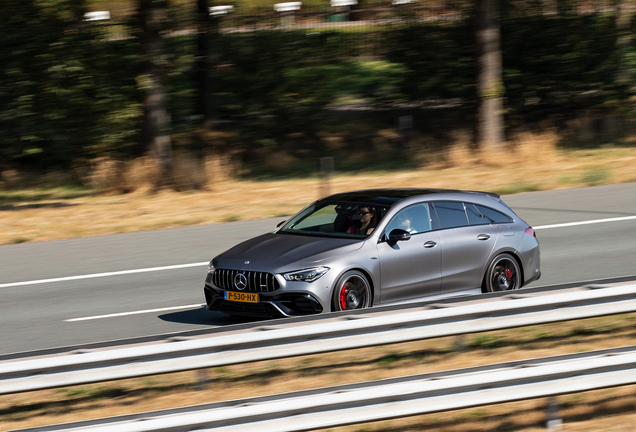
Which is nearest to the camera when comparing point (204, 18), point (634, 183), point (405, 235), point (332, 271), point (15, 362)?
point (15, 362)

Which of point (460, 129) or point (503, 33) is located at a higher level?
point (503, 33)

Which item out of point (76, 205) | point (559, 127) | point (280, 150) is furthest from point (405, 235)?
point (559, 127)

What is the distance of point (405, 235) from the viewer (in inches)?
376

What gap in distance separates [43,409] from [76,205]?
14.3m

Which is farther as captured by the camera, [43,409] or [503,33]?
[503,33]

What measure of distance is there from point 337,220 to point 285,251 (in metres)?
1.00

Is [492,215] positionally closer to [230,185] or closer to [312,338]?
[312,338]

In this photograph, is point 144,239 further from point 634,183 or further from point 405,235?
point 634,183

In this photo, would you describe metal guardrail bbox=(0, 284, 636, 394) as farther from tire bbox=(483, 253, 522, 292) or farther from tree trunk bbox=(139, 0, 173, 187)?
tree trunk bbox=(139, 0, 173, 187)

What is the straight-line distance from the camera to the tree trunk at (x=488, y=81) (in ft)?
77.5

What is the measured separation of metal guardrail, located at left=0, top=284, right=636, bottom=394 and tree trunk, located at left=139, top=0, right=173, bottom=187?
16.2m

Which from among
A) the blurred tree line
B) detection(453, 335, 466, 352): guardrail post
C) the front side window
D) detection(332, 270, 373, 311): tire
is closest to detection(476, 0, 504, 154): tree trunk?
the blurred tree line

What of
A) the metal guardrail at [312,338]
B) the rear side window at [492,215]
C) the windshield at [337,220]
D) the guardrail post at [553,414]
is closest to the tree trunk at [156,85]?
the windshield at [337,220]

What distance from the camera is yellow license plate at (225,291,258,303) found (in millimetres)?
8906
